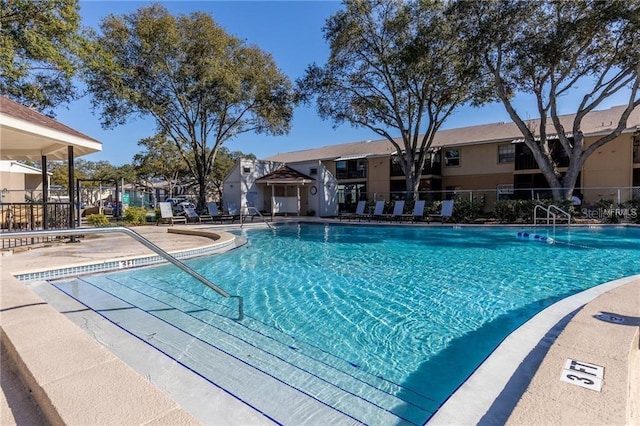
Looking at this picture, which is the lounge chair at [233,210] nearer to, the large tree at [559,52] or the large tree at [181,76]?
the large tree at [181,76]

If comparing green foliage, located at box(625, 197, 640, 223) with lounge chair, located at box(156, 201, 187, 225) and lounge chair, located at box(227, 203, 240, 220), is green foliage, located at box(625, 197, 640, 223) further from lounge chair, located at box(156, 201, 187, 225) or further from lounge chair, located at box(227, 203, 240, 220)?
lounge chair, located at box(156, 201, 187, 225)

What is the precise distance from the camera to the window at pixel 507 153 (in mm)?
23031

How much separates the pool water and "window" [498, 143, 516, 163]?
499 inches

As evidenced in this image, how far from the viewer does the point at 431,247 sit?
10.9m

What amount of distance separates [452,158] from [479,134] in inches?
95.4

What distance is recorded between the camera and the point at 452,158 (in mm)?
25891

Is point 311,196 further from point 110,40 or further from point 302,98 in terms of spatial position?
point 110,40

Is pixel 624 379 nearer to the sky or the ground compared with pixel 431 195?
nearer to the ground

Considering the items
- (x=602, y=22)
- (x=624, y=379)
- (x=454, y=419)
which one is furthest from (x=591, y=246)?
(x=454, y=419)

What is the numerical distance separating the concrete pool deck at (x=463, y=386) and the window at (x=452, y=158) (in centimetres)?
2356

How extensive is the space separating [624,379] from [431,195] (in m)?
24.8

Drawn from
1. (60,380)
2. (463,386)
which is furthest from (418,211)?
(60,380)

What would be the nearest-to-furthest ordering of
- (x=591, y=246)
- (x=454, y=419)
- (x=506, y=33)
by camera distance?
(x=454, y=419) → (x=591, y=246) → (x=506, y=33)

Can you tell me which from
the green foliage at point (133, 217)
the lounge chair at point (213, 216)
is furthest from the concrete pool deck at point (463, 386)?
the lounge chair at point (213, 216)
